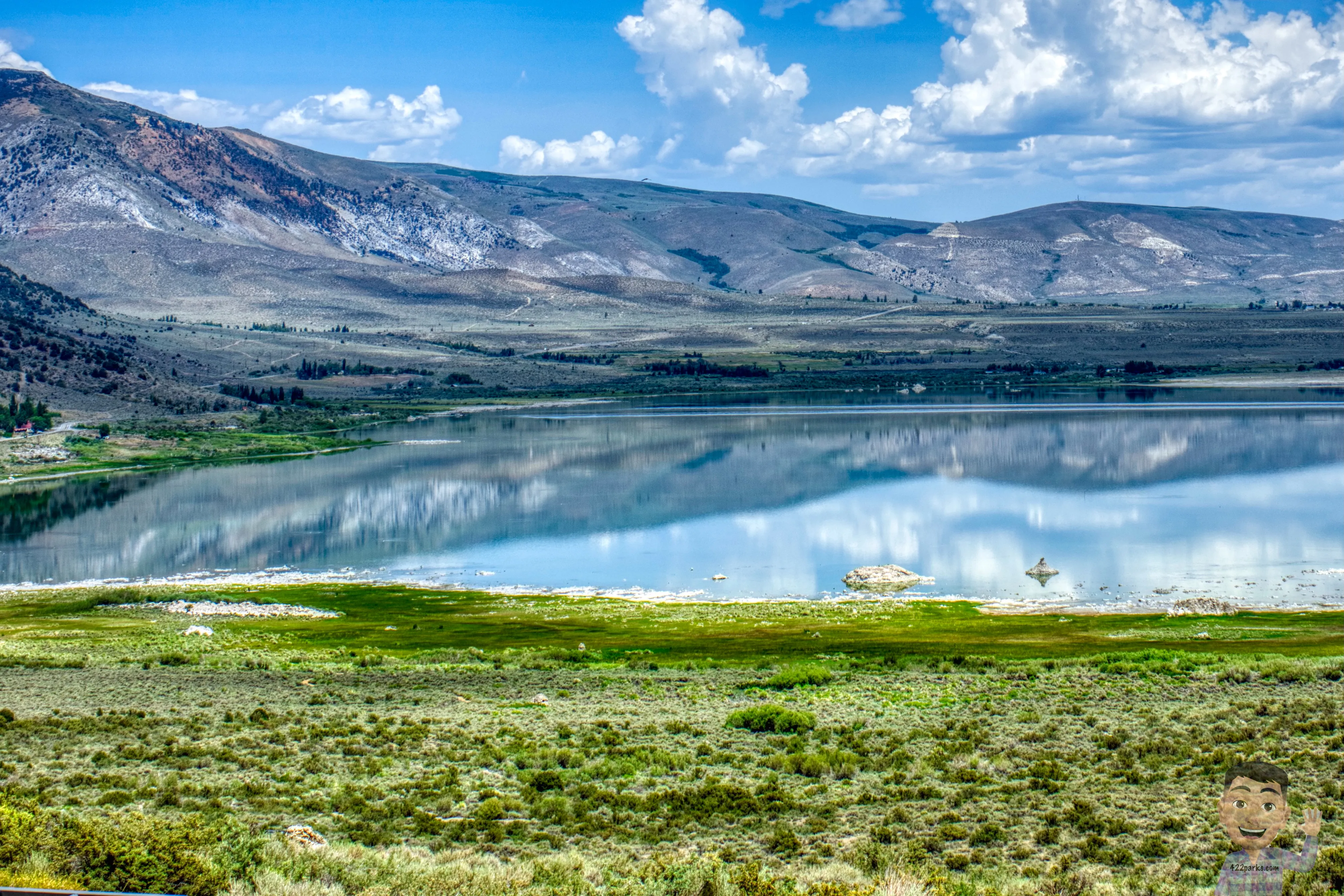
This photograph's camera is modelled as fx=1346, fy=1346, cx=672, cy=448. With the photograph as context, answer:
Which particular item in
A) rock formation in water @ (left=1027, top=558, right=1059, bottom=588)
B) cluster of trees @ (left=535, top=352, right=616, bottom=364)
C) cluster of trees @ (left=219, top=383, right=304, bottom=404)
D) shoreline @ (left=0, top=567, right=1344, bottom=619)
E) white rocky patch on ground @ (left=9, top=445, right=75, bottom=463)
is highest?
cluster of trees @ (left=535, top=352, right=616, bottom=364)

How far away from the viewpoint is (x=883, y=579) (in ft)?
115

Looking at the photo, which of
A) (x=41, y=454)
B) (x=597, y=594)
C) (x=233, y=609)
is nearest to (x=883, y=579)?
(x=597, y=594)

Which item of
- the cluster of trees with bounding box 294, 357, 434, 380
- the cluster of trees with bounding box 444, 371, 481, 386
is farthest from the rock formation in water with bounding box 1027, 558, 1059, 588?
the cluster of trees with bounding box 294, 357, 434, 380

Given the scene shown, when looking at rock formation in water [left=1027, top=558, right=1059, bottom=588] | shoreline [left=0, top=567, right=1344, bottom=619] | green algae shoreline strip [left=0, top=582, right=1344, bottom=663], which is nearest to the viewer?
green algae shoreline strip [left=0, top=582, right=1344, bottom=663]

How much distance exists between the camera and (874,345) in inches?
5851

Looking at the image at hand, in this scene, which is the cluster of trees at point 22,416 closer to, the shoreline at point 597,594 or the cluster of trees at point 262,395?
the cluster of trees at point 262,395

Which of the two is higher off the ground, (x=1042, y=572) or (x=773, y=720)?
(x=773, y=720)

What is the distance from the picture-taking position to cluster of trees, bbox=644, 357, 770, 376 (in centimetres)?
12769

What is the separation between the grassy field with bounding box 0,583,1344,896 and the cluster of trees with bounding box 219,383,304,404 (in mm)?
77052

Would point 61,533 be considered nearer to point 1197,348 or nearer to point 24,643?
point 24,643

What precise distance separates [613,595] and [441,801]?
68.1ft

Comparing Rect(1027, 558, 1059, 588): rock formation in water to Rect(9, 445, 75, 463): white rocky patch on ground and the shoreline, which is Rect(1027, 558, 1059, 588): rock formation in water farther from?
Rect(9, 445, 75, 463): white rocky patch on ground

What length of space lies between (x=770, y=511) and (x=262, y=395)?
64153mm

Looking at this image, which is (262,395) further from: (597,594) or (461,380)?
(597,594)
